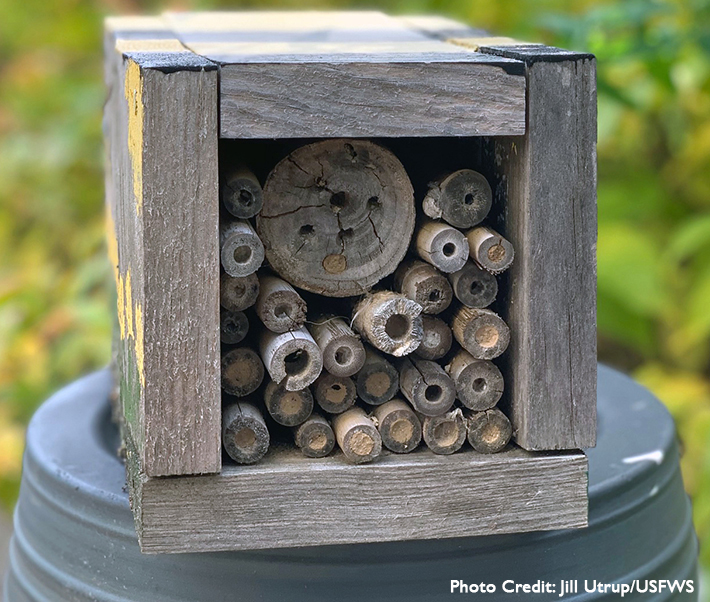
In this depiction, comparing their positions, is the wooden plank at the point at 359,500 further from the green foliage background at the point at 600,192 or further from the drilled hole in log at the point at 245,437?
the green foliage background at the point at 600,192

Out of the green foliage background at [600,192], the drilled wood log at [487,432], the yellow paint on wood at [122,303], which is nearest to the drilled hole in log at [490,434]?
the drilled wood log at [487,432]

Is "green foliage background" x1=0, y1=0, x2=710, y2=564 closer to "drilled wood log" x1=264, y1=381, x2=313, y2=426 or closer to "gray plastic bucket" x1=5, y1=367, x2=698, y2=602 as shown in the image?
"gray plastic bucket" x1=5, y1=367, x2=698, y2=602

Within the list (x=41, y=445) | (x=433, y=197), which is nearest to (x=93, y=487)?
(x=41, y=445)

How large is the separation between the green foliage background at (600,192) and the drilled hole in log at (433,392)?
87 cm

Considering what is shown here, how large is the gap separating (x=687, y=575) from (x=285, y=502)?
1.97 ft

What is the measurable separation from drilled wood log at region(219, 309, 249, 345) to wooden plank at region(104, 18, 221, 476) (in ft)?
0.23

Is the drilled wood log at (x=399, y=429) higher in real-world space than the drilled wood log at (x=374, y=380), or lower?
lower

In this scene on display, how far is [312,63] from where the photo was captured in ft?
2.98

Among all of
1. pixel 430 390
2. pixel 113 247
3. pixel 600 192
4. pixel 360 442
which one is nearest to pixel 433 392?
pixel 430 390

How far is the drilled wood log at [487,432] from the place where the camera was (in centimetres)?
102

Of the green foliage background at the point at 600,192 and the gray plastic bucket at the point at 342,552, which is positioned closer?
the gray plastic bucket at the point at 342,552

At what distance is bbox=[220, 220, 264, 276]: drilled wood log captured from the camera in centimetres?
94

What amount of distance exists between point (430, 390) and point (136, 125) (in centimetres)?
42

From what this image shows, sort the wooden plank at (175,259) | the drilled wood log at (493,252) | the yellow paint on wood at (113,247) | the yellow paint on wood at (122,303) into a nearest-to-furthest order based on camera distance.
A: the wooden plank at (175,259) < the drilled wood log at (493,252) < the yellow paint on wood at (122,303) < the yellow paint on wood at (113,247)
